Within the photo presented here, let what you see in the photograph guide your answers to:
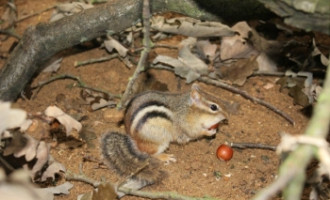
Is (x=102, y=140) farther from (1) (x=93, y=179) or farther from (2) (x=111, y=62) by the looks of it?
(2) (x=111, y=62)

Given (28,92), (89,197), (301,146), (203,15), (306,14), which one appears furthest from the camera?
(28,92)

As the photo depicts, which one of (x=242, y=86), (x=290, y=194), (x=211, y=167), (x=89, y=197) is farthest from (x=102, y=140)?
(x=290, y=194)

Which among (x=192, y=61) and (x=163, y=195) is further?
(x=192, y=61)

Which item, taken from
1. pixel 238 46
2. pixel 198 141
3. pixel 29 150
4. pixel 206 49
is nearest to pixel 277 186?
pixel 29 150

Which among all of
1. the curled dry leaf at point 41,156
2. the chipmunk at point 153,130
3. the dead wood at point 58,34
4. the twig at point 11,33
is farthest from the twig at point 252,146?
the twig at point 11,33

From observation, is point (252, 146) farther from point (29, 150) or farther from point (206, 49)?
point (29, 150)

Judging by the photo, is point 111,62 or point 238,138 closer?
point 238,138
